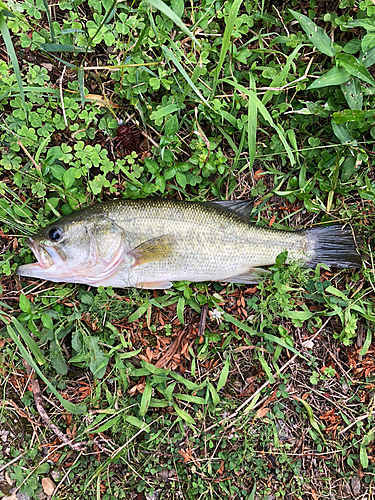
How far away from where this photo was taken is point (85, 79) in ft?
11.1

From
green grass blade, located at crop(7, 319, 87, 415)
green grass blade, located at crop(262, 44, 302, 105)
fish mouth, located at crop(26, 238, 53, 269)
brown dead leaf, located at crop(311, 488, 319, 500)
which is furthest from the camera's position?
brown dead leaf, located at crop(311, 488, 319, 500)

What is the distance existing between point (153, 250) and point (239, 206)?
97cm

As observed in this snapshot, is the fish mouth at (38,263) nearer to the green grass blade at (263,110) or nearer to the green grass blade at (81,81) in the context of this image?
the green grass blade at (81,81)

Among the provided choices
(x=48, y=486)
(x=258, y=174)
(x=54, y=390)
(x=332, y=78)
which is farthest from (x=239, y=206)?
(x=48, y=486)

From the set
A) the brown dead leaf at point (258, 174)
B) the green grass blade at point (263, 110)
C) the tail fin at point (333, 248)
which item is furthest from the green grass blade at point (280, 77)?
the tail fin at point (333, 248)

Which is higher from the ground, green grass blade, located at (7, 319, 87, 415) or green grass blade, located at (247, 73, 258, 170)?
green grass blade, located at (247, 73, 258, 170)

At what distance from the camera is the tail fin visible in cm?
350

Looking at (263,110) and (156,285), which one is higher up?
(263,110)

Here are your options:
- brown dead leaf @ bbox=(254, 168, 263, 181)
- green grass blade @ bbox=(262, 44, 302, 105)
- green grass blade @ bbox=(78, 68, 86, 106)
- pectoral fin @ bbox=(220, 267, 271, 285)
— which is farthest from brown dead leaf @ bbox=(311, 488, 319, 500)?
green grass blade @ bbox=(78, 68, 86, 106)

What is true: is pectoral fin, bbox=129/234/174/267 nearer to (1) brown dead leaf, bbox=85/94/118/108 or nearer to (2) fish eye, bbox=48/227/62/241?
(2) fish eye, bbox=48/227/62/241

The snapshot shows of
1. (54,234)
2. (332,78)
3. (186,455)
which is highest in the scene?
(332,78)

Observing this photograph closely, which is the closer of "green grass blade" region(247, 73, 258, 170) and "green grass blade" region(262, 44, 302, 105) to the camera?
"green grass blade" region(247, 73, 258, 170)

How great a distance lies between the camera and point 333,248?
138 inches

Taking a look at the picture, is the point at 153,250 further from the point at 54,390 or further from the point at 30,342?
the point at 54,390
